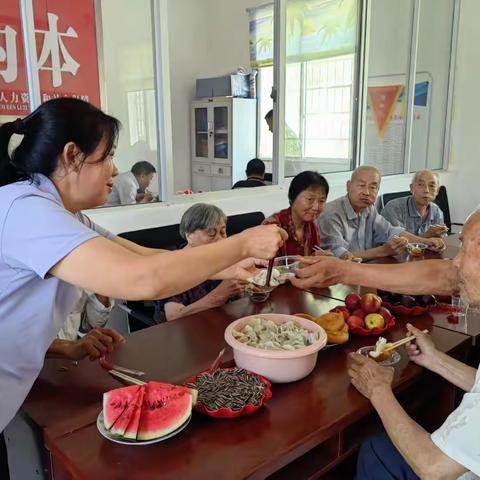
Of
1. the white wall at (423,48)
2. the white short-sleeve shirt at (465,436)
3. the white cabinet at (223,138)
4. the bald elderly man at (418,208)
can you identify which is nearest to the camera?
the white short-sleeve shirt at (465,436)

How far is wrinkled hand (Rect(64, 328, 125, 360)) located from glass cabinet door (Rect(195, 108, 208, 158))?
4872mm

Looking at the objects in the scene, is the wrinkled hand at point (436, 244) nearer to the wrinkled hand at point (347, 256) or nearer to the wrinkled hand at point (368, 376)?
the wrinkled hand at point (347, 256)

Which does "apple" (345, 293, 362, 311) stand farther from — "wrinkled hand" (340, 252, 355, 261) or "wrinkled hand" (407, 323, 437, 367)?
"wrinkled hand" (340, 252, 355, 261)

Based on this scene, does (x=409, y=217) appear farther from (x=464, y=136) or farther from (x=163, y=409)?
(x=163, y=409)

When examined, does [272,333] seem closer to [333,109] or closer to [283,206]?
[283,206]

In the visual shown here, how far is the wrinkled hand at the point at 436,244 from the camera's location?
3.00 meters

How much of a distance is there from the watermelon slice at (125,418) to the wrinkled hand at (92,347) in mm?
409

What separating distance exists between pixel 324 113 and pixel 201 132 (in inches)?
77.0

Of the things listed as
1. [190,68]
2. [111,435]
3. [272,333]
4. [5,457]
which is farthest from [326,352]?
[190,68]

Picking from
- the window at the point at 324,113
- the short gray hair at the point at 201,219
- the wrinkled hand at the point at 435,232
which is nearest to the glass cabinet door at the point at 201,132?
the window at the point at 324,113

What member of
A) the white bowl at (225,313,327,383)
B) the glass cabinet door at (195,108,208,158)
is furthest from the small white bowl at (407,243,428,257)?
the glass cabinet door at (195,108,208,158)

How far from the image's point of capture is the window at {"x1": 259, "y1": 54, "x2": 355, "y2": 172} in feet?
15.3

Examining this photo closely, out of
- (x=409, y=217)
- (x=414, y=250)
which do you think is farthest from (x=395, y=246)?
(x=409, y=217)

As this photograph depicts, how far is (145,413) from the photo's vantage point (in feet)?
3.43
